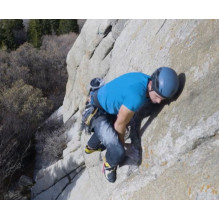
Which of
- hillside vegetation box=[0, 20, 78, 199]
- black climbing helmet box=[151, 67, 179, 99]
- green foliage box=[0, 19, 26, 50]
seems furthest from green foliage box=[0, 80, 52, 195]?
green foliage box=[0, 19, 26, 50]

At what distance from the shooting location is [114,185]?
4949 mm

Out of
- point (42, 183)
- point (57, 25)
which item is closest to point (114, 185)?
point (42, 183)

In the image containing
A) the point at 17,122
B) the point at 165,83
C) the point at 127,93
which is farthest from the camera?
the point at 17,122

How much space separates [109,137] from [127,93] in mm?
975

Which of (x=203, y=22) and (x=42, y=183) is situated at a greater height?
(x=203, y=22)

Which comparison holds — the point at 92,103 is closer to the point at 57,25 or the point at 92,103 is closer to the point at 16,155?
the point at 16,155

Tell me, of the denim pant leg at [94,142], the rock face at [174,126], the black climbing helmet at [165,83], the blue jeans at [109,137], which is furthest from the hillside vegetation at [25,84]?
the black climbing helmet at [165,83]

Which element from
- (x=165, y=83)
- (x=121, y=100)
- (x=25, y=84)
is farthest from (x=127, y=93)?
(x=25, y=84)

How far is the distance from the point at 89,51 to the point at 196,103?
666cm

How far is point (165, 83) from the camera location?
11.4ft

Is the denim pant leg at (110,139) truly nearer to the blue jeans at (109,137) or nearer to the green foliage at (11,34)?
the blue jeans at (109,137)

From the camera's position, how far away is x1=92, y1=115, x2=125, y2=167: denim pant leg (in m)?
4.21

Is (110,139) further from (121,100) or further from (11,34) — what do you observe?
(11,34)

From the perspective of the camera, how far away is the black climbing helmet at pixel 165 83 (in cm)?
349
